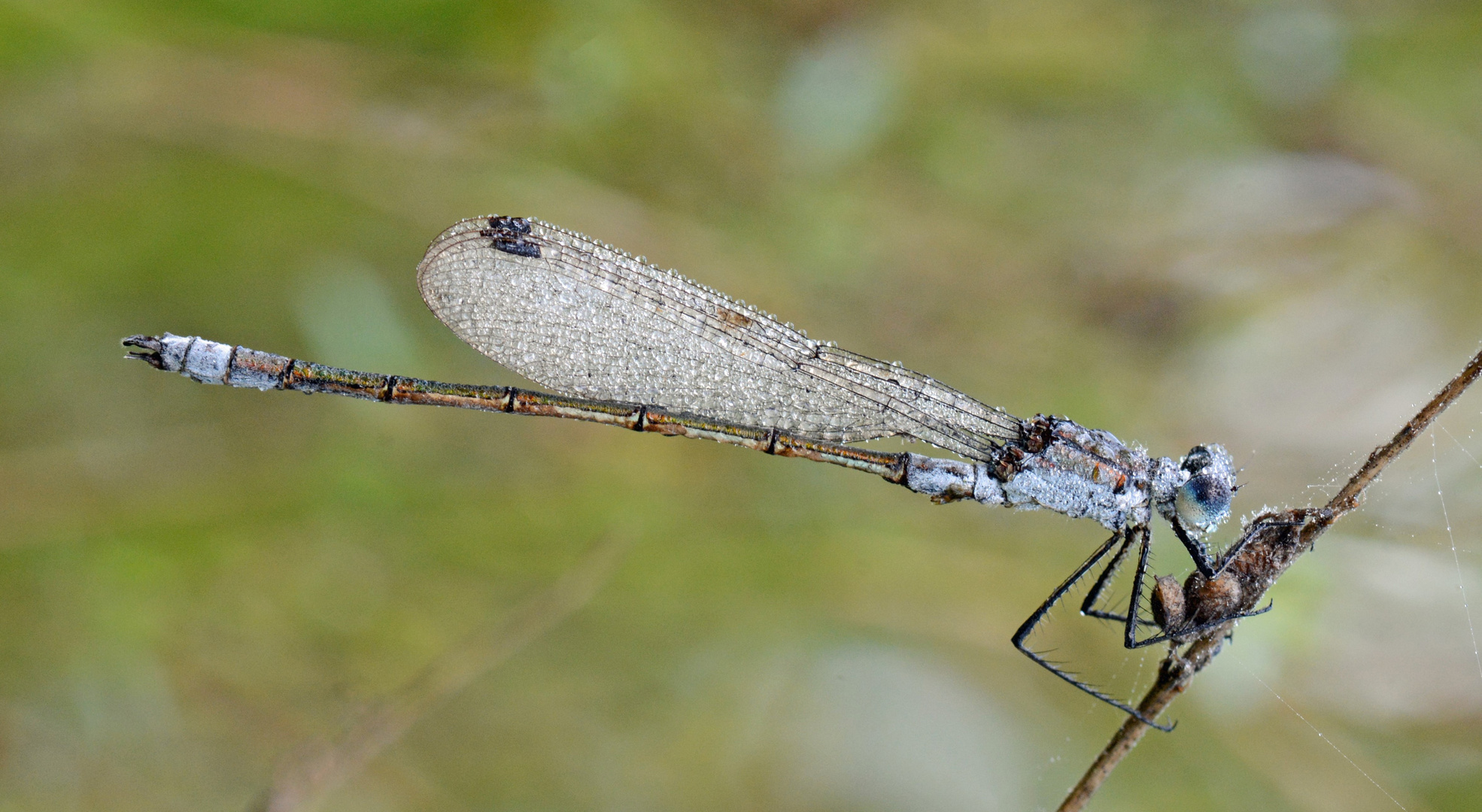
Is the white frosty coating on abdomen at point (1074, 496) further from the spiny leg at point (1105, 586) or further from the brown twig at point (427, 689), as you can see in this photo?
the brown twig at point (427, 689)

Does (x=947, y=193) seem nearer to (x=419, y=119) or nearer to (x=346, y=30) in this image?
(x=419, y=119)

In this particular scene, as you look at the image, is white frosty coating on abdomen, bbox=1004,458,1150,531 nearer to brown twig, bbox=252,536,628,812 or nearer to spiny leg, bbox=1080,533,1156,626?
spiny leg, bbox=1080,533,1156,626

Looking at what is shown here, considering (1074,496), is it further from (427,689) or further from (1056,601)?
(427,689)

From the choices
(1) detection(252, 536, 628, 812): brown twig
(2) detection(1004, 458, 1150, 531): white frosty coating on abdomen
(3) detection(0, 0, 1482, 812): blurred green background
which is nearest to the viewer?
(1) detection(252, 536, 628, 812): brown twig

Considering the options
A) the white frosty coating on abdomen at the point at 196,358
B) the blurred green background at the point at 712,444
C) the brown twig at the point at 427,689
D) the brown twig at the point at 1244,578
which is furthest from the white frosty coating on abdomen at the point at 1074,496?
the white frosty coating on abdomen at the point at 196,358

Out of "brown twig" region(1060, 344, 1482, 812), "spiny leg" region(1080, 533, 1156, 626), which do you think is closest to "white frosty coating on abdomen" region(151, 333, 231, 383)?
"brown twig" region(1060, 344, 1482, 812)

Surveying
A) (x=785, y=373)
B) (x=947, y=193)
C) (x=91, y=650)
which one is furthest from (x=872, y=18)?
(x=91, y=650)

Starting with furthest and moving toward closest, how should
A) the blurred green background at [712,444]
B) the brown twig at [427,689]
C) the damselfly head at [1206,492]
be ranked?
A: 1. the blurred green background at [712,444]
2. the damselfly head at [1206,492]
3. the brown twig at [427,689]
